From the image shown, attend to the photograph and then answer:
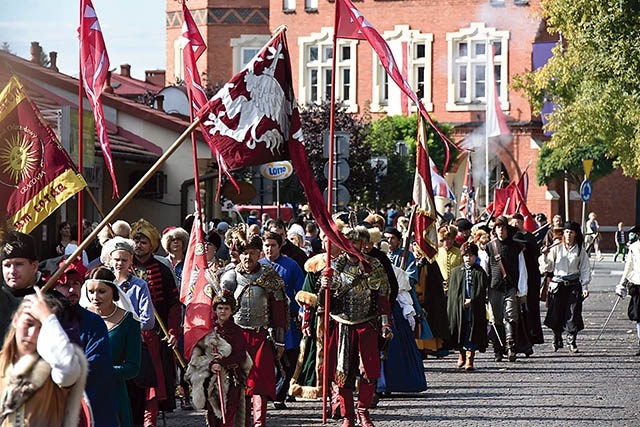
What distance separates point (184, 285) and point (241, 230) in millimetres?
724

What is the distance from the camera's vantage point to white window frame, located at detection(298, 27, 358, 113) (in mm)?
69062

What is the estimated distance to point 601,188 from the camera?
66000mm

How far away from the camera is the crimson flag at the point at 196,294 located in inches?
438

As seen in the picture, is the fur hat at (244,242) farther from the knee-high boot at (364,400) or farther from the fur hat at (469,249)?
the fur hat at (469,249)

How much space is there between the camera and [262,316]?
39.5ft

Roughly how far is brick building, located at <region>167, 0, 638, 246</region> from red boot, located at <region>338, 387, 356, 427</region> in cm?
5179

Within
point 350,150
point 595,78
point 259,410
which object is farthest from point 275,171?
point 350,150

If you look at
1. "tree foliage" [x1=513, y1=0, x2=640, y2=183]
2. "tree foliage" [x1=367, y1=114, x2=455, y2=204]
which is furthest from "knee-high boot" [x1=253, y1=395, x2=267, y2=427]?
"tree foliage" [x1=367, y1=114, x2=455, y2=204]

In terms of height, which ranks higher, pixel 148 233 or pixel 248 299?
pixel 148 233

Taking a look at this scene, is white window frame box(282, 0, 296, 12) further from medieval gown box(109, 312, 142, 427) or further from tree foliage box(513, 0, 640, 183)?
medieval gown box(109, 312, 142, 427)

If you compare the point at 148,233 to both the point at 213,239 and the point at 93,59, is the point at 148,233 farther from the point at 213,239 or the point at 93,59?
the point at 213,239

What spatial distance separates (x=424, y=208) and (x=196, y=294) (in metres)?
6.87

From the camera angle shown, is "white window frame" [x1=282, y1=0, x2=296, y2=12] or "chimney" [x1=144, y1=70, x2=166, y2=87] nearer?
"white window frame" [x1=282, y1=0, x2=296, y2=12]

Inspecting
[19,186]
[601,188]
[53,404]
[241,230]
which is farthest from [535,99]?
[601,188]
